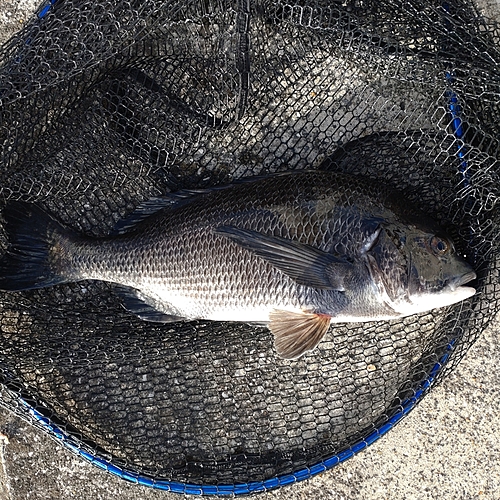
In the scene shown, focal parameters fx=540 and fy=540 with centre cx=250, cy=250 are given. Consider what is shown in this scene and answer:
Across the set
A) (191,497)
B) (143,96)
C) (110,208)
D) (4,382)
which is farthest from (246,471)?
(143,96)

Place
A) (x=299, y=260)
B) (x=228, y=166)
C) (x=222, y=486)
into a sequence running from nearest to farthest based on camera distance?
(x=299, y=260)
(x=222, y=486)
(x=228, y=166)

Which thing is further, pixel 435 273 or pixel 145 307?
pixel 145 307

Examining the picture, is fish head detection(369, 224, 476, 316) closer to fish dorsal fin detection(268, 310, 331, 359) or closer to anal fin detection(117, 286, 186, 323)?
fish dorsal fin detection(268, 310, 331, 359)

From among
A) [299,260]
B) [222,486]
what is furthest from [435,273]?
[222,486]

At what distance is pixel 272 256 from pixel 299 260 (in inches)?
2.9

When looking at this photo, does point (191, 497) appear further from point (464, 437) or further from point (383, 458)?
point (464, 437)

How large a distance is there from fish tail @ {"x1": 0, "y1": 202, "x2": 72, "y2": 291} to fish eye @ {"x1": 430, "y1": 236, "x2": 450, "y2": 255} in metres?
1.10

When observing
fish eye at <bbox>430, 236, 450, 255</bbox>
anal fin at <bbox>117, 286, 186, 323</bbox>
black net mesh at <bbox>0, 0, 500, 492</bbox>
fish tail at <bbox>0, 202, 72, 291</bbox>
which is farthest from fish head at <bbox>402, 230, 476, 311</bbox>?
fish tail at <bbox>0, 202, 72, 291</bbox>

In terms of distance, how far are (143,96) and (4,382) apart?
1.02 m

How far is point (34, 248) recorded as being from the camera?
171 cm

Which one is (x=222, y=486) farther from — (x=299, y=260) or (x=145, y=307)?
(x=299, y=260)

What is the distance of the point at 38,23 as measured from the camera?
158 cm

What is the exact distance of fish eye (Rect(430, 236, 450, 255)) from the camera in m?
1.49

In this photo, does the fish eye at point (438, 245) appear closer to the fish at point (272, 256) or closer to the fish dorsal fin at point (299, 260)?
the fish at point (272, 256)
